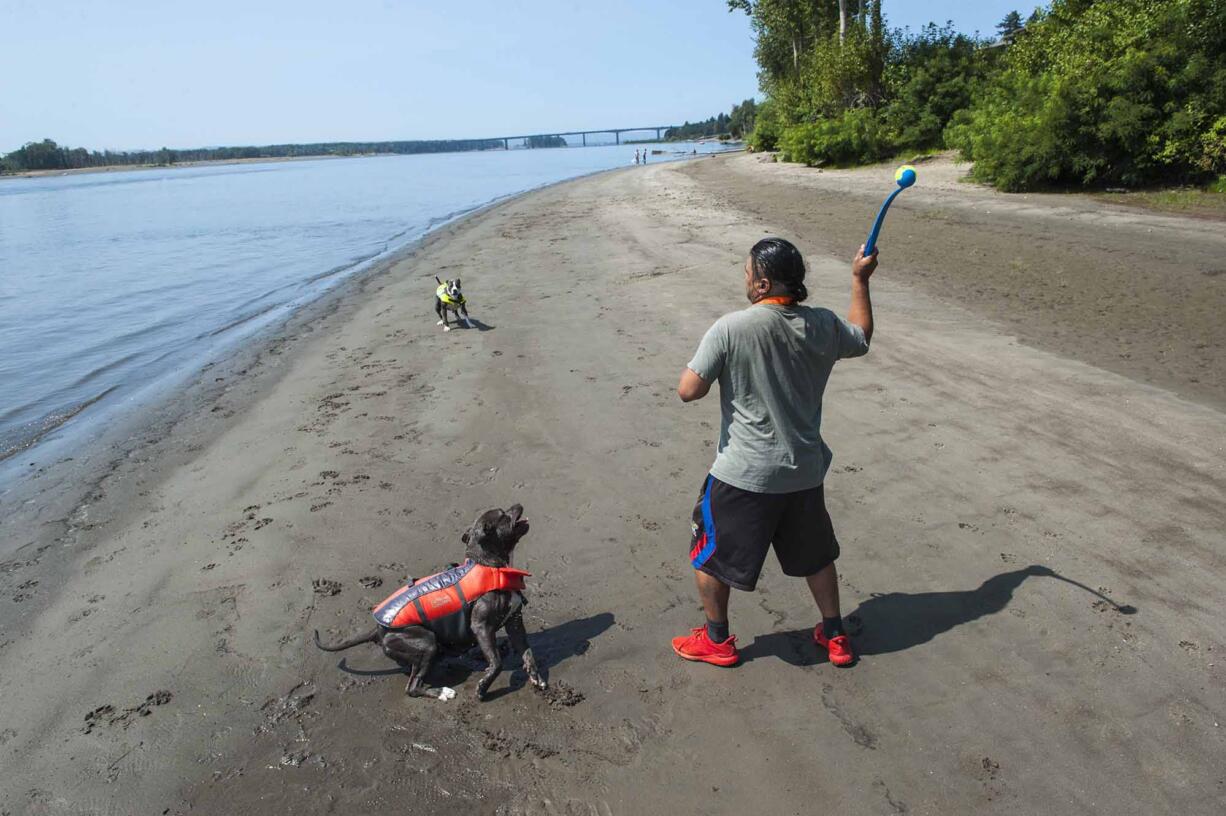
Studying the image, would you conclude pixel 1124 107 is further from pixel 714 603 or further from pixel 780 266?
pixel 714 603

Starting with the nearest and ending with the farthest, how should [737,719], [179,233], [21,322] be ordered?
1. [737,719]
2. [21,322]
3. [179,233]

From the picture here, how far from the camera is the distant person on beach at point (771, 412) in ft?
10.1

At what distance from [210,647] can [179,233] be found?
108 feet

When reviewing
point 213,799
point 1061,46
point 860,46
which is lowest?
point 213,799

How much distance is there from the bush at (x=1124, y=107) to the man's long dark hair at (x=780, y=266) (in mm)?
18154

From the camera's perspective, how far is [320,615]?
169 inches

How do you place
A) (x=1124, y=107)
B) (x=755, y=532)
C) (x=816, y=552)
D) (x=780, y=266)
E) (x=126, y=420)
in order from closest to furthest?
(x=780, y=266)
(x=755, y=532)
(x=816, y=552)
(x=126, y=420)
(x=1124, y=107)

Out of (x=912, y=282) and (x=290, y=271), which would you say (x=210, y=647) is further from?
(x=290, y=271)

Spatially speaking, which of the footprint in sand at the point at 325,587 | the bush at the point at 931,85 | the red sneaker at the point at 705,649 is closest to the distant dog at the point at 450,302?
the footprint in sand at the point at 325,587

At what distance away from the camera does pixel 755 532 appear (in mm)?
3225

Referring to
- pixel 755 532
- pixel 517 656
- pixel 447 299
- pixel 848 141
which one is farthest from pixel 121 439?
pixel 848 141

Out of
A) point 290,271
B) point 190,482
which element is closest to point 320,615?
point 190,482

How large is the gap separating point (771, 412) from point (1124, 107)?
19.0 meters

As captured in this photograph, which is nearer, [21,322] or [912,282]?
[912,282]
